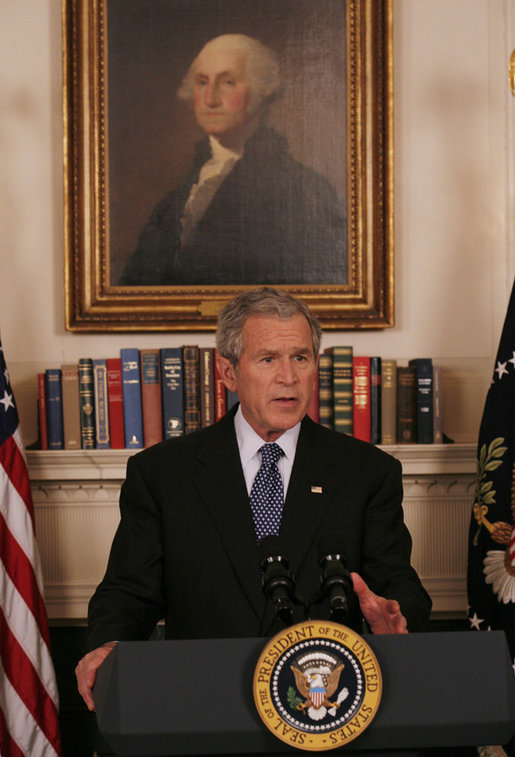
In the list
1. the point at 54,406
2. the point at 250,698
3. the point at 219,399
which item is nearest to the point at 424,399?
the point at 219,399

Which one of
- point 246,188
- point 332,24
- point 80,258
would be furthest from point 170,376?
point 332,24

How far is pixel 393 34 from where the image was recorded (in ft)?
12.0

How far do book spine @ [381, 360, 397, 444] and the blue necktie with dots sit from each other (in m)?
1.21

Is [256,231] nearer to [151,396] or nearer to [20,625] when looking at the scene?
[151,396]

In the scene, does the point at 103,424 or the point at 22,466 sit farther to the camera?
the point at 103,424

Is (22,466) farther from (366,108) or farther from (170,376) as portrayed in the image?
(366,108)

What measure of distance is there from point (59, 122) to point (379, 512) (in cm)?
238

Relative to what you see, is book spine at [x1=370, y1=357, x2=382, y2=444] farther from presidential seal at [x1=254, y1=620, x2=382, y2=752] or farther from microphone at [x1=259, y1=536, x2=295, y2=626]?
presidential seal at [x1=254, y1=620, x2=382, y2=752]

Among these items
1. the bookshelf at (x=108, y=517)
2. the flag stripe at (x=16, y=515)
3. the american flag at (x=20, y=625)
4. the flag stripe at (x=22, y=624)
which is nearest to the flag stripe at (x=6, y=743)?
the american flag at (x=20, y=625)

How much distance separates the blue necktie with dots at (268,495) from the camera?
2.25 metres

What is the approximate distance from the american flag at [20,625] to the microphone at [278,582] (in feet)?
5.89

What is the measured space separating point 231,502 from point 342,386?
1275 mm

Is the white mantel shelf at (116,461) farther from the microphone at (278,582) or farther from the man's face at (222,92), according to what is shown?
the microphone at (278,582)

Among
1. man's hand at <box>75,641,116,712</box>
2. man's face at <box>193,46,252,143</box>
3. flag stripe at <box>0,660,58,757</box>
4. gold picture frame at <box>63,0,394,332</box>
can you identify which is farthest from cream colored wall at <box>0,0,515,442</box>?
man's hand at <box>75,641,116,712</box>
